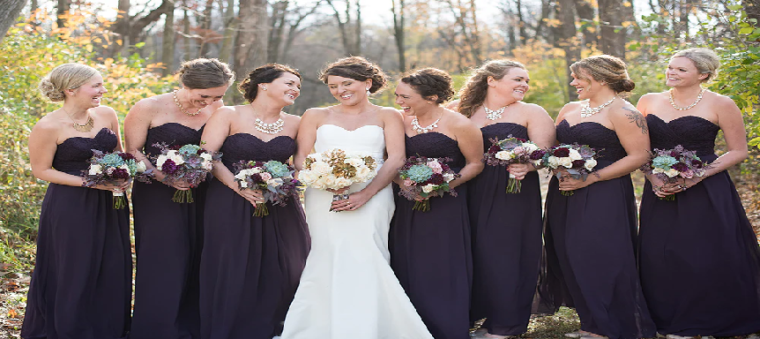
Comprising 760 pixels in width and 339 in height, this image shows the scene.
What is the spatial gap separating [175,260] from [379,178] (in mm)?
1832

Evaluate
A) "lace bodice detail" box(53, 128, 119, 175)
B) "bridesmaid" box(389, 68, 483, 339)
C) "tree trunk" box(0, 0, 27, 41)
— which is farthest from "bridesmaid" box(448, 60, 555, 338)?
"tree trunk" box(0, 0, 27, 41)

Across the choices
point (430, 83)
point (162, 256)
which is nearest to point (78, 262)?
point (162, 256)

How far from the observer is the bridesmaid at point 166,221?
18.6ft

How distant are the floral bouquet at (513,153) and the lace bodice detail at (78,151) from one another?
10.1ft

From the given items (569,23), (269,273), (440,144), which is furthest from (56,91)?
(569,23)

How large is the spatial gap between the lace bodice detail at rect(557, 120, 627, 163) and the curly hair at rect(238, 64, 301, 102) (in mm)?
2428

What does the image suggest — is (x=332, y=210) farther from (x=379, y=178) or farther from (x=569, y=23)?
(x=569, y=23)

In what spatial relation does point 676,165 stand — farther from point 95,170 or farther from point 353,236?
point 95,170

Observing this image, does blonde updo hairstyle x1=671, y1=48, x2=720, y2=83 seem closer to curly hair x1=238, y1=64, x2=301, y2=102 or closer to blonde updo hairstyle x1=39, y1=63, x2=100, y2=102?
curly hair x1=238, y1=64, x2=301, y2=102

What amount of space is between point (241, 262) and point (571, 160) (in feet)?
9.06

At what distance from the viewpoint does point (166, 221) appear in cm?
573

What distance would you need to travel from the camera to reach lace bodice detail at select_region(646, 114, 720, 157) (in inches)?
219

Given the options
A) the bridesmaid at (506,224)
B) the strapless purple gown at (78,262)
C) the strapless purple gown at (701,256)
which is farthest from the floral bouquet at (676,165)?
the strapless purple gown at (78,262)

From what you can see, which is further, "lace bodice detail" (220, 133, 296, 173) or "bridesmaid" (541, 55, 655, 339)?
"lace bodice detail" (220, 133, 296, 173)
